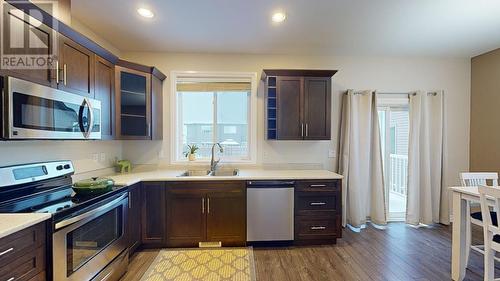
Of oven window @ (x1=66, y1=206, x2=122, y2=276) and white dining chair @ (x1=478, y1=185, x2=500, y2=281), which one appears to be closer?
oven window @ (x1=66, y1=206, x2=122, y2=276)

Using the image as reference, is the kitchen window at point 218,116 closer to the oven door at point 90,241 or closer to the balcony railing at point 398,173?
the oven door at point 90,241

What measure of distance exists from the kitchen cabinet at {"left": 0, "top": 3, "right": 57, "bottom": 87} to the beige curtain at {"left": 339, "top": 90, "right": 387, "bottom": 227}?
138 inches

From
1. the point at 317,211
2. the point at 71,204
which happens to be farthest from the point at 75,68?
the point at 317,211

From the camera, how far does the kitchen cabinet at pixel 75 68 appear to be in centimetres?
200

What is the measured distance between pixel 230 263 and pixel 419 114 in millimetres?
3501

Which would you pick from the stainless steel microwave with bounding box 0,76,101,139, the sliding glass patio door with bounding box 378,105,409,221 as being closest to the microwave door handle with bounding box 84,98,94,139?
the stainless steel microwave with bounding box 0,76,101,139

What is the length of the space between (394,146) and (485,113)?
1343 millimetres

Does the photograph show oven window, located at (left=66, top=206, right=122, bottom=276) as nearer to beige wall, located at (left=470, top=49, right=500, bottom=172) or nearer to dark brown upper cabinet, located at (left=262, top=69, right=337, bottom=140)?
dark brown upper cabinet, located at (left=262, top=69, right=337, bottom=140)

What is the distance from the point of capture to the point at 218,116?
379cm

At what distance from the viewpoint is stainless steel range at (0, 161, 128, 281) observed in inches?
63.7

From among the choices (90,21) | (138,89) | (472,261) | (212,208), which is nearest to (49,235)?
(212,208)

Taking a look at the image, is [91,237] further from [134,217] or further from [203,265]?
[203,265]

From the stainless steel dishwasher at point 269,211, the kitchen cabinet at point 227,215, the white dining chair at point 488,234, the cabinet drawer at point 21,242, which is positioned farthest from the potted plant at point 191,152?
the white dining chair at point 488,234

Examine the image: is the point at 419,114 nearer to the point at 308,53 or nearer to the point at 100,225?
the point at 308,53
